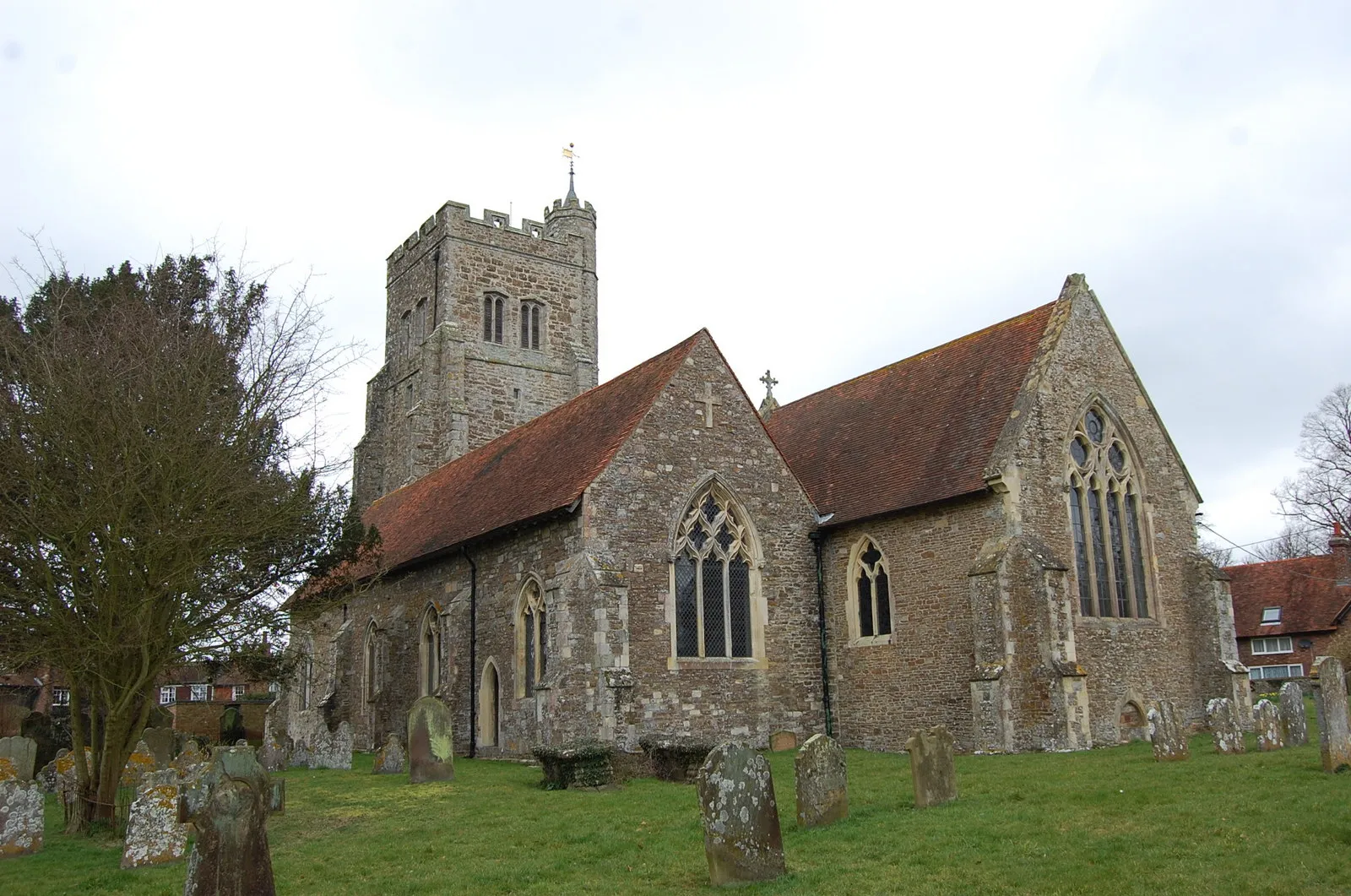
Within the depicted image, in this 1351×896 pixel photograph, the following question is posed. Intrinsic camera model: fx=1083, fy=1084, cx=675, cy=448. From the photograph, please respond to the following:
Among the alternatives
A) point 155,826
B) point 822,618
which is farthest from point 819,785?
point 822,618

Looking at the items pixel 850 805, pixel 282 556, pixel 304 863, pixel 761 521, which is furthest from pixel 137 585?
pixel 761 521

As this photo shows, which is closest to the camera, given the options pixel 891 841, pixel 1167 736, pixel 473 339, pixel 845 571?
pixel 891 841

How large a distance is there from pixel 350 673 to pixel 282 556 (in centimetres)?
1135

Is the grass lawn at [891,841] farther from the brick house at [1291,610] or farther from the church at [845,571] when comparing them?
the brick house at [1291,610]

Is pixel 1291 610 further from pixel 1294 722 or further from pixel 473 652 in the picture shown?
pixel 473 652

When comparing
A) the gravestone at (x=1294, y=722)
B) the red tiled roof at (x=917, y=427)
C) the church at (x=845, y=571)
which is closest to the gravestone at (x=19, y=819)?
the church at (x=845, y=571)

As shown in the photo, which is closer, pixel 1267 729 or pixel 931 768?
pixel 931 768

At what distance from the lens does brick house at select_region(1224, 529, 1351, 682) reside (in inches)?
1468

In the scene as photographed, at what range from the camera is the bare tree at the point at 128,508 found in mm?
12922

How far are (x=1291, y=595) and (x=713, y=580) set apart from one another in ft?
95.1

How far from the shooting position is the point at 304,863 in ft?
34.5

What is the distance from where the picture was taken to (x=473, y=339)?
39.8 meters

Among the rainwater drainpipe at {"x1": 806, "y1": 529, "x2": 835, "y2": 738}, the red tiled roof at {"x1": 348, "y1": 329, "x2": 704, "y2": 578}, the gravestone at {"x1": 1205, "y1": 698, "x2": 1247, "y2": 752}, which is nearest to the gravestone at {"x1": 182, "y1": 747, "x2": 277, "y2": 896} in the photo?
the red tiled roof at {"x1": 348, "y1": 329, "x2": 704, "y2": 578}

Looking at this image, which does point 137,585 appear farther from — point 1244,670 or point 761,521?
point 1244,670
